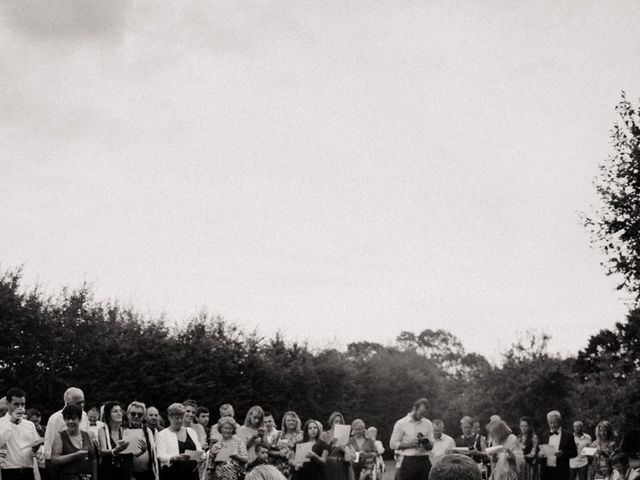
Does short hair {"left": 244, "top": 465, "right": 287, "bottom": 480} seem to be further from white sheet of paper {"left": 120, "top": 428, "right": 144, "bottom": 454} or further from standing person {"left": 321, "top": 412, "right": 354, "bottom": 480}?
standing person {"left": 321, "top": 412, "right": 354, "bottom": 480}

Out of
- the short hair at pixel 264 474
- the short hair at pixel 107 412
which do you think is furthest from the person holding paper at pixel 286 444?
the short hair at pixel 264 474

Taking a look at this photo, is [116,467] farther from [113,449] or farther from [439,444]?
[439,444]

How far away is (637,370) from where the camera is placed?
1025 inches

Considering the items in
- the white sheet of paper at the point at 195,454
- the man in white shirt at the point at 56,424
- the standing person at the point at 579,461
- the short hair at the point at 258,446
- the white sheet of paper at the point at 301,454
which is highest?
the man in white shirt at the point at 56,424

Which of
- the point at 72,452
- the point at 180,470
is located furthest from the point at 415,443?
the point at 72,452

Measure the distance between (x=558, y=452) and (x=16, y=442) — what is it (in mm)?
10155

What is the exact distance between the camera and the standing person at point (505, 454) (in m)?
12.1

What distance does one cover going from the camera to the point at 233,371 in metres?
26.1

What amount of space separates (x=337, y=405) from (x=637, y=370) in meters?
12.2

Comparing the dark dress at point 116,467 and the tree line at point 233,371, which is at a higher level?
the tree line at point 233,371

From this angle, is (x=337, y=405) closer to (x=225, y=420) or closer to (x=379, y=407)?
(x=379, y=407)

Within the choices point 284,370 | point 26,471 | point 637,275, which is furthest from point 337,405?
point 26,471

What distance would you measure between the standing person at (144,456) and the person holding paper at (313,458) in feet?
9.36

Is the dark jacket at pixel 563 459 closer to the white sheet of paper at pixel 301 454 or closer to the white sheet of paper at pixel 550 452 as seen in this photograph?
the white sheet of paper at pixel 550 452
